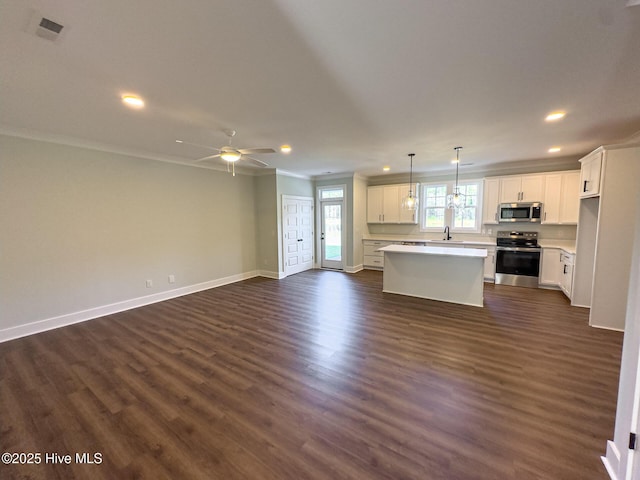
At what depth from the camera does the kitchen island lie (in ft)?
14.6

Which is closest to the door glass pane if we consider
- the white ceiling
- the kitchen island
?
the kitchen island

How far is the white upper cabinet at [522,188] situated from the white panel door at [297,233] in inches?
187

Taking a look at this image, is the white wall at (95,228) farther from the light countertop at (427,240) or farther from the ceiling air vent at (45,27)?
the light countertop at (427,240)

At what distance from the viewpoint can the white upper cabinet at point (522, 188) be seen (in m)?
5.54

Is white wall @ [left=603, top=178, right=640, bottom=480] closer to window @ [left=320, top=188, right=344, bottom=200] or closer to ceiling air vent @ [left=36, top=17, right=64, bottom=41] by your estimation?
ceiling air vent @ [left=36, top=17, right=64, bottom=41]

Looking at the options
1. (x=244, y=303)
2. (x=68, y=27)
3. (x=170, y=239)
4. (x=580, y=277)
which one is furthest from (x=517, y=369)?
(x=170, y=239)

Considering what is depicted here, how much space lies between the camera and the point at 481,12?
148cm

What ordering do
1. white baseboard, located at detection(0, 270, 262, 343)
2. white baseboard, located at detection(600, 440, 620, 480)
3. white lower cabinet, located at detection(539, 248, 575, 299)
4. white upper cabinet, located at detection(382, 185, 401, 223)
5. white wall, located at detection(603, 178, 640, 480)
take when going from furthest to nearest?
1. white upper cabinet, located at detection(382, 185, 401, 223)
2. white lower cabinet, located at detection(539, 248, 575, 299)
3. white baseboard, located at detection(0, 270, 262, 343)
4. white baseboard, located at detection(600, 440, 620, 480)
5. white wall, located at detection(603, 178, 640, 480)

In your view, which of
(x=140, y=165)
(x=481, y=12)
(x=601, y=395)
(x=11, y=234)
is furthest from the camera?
(x=140, y=165)

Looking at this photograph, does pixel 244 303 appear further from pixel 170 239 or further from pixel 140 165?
pixel 140 165

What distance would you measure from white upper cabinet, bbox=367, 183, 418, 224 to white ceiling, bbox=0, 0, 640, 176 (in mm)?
3431

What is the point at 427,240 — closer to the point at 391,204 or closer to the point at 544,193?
the point at 391,204

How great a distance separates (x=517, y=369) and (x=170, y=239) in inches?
222

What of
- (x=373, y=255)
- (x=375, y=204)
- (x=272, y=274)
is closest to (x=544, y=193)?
(x=375, y=204)
